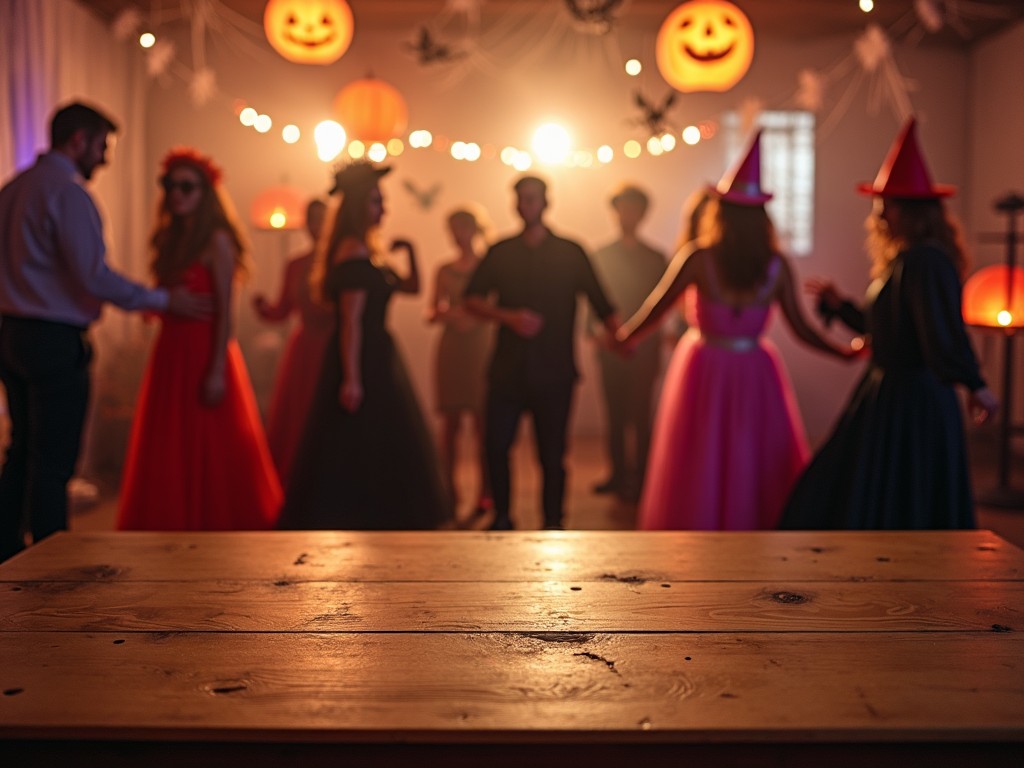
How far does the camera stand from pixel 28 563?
1962 mm

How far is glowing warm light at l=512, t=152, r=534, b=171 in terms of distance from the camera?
27.8 ft

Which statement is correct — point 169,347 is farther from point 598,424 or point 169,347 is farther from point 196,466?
point 598,424

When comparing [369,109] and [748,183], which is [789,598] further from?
[369,109]

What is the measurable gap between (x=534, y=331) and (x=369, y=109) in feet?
8.80

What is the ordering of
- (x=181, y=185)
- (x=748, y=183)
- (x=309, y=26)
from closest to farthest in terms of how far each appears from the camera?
(x=181, y=185) → (x=748, y=183) → (x=309, y=26)

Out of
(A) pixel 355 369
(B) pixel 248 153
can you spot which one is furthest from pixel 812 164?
(A) pixel 355 369

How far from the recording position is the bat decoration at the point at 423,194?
8461 millimetres

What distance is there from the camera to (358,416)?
404cm

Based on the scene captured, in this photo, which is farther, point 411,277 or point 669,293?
point 411,277

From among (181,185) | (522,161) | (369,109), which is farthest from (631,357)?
(522,161)

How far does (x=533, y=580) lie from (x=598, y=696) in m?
0.51

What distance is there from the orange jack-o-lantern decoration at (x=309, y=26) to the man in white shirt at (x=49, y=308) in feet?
7.27

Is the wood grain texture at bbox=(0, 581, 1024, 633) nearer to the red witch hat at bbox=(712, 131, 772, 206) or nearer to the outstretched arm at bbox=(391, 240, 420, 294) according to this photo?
the red witch hat at bbox=(712, 131, 772, 206)

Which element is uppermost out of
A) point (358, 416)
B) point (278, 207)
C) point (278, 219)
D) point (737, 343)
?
point (278, 207)
